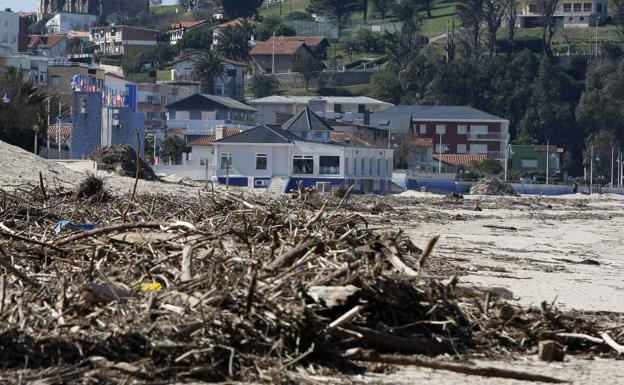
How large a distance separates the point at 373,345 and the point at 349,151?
48.9m

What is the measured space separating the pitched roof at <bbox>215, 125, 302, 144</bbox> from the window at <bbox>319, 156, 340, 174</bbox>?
1559 millimetres

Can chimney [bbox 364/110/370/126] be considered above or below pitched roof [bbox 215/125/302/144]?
above

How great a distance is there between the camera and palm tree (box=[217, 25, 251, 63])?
123 m

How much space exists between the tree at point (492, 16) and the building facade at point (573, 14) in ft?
44.1

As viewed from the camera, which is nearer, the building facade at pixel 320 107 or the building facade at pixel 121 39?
the building facade at pixel 320 107

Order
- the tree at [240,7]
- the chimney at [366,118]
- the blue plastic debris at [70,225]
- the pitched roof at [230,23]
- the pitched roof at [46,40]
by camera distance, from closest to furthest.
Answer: the blue plastic debris at [70,225] → the chimney at [366,118] → the pitched roof at [230,23] → the pitched roof at [46,40] → the tree at [240,7]

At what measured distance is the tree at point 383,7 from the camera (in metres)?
134

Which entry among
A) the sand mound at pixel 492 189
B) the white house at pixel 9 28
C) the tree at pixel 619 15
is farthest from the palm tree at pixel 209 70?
the sand mound at pixel 492 189

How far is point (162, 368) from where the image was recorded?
25.1 feet

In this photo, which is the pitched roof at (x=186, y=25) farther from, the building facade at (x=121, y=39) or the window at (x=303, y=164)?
the window at (x=303, y=164)

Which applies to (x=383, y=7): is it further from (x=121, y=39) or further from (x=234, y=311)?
(x=234, y=311)

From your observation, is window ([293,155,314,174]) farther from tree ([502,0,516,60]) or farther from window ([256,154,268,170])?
tree ([502,0,516,60])

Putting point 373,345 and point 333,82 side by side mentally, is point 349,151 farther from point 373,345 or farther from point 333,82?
point 333,82

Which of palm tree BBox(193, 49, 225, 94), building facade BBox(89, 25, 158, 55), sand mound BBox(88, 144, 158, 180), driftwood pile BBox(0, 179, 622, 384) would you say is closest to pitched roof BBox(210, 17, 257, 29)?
building facade BBox(89, 25, 158, 55)
